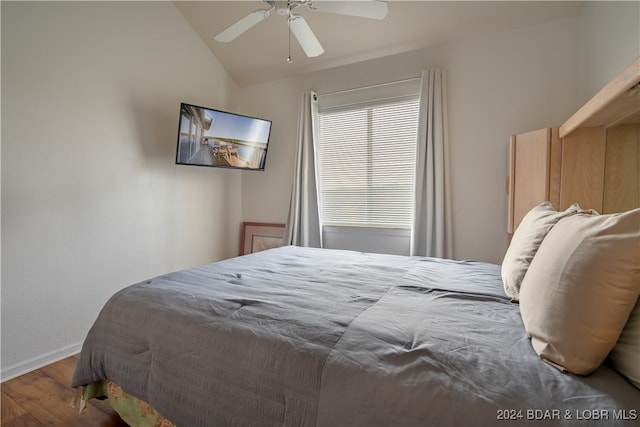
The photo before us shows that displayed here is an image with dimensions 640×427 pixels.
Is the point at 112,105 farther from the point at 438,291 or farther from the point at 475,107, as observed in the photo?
the point at 475,107

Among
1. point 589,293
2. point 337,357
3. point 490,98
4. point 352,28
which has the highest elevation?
point 352,28

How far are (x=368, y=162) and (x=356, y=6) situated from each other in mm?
1616

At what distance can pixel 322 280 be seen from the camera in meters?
1.67

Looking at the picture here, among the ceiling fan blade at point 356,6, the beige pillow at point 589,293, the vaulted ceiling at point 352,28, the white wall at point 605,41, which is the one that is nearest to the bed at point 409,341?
the beige pillow at point 589,293

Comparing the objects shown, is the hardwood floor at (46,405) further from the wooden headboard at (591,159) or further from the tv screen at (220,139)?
the wooden headboard at (591,159)

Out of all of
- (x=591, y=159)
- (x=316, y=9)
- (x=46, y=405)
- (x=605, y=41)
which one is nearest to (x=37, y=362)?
(x=46, y=405)

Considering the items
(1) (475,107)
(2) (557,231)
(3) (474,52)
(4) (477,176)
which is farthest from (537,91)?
(2) (557,231)

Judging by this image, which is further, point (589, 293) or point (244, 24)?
point (244, 24)

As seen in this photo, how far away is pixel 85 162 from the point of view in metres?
2.38

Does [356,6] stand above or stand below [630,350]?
above

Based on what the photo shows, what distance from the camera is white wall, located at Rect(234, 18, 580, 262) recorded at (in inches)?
97.4

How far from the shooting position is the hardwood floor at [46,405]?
1596 millimetres

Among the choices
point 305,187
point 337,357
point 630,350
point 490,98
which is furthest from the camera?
point 305,187

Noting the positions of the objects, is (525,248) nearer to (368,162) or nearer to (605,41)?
(605,41)
